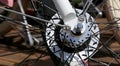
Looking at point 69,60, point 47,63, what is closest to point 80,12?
point 69,60

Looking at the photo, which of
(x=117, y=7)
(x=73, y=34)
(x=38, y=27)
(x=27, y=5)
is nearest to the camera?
(x=73, y=34)

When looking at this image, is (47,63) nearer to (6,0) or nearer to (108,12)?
(108,12)

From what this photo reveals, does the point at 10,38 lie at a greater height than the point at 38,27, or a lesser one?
lesser

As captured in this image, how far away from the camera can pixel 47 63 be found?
1.34 meters

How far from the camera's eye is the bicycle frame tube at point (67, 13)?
84cm

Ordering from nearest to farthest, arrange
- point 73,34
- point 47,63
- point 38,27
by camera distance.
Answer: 1. point 73,34
2. point 38,27
3. point 47,63

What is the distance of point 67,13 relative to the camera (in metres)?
0.84

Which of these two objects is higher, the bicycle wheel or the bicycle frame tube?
the bicycle frame tube

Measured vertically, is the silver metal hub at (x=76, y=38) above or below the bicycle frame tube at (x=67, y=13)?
below

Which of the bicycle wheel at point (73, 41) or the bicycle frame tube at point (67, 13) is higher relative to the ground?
the bicycle frame tube at point (67, 13)

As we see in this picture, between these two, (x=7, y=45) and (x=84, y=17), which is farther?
(x=7, y=45)

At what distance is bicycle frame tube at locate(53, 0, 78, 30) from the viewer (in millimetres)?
840

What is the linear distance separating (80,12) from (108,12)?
295 mm

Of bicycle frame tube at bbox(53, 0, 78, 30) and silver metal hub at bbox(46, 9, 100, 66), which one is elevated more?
bicycle frame tube at bbox(53, 0, 78, 30)
